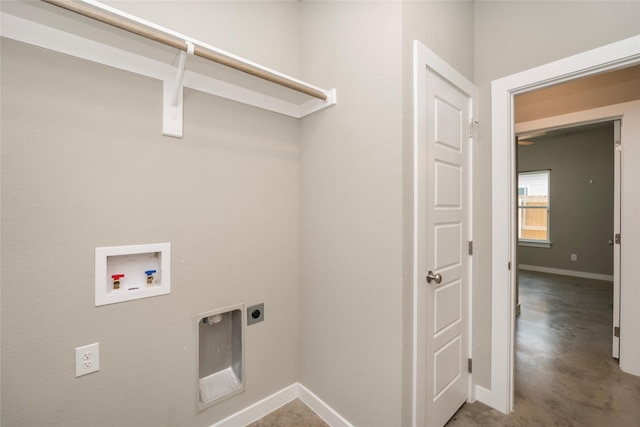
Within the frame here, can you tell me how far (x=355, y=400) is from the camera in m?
1.57

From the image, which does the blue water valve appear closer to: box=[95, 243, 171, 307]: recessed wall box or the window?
box=[95, 243, 171, 307]: recessed wall box

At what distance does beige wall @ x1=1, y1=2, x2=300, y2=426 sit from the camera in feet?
3.51

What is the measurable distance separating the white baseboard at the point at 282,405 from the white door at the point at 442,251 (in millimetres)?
546

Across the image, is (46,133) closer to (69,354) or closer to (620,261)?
(69,354)

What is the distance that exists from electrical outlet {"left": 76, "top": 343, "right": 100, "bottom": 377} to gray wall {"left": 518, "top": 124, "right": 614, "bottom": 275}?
741cm

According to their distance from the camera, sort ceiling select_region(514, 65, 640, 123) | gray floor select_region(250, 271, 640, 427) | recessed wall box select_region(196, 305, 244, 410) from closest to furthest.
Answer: recessed wall box select_region(196, 305, 244, 410) < gray floor select_region(250, 271, 640, 427) < ceiling select_region(514, 65, 640, 123)

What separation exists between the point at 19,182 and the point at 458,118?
221cm

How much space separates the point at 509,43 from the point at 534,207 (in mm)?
5721

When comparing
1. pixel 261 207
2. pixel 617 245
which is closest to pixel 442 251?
pixel 261 207

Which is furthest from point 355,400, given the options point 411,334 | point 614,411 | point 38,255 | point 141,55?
point 141,55

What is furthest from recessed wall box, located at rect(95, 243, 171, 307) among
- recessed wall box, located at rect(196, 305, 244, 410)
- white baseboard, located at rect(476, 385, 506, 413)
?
white baseboard, located at rect(476, 385, 506, 413)

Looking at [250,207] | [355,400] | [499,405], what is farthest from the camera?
[499,405]

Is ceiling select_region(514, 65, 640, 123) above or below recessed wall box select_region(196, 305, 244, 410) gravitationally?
above

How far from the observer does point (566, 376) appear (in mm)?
2205
